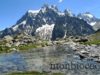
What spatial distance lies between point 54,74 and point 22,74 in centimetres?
692

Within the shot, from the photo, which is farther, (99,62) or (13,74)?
(99,62)

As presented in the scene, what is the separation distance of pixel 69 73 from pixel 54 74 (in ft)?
9.07

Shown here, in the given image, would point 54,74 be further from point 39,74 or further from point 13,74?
point 13,74

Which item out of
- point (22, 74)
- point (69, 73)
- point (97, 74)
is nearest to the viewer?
point (97, 74)

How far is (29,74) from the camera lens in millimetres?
53719

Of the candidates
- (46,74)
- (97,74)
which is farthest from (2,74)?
(97,74)

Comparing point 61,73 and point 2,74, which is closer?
point 61,73

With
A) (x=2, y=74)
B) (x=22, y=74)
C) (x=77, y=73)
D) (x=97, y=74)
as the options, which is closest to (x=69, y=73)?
(x=77, y=73)

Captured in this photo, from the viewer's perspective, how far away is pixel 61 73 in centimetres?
5194

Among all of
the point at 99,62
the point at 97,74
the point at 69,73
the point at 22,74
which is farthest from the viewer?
the point at 99,62

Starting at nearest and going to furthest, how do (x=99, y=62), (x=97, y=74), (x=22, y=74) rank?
(x=97, y=74) → (x=22, y=74) → (x=99, y=62)

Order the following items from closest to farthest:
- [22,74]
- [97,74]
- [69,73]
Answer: [97,74]
[69,73]
[22,74]

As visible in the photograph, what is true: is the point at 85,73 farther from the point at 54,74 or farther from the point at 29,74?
the point at 29,74

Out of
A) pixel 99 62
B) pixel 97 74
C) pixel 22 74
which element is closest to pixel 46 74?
pixel 22 74
